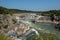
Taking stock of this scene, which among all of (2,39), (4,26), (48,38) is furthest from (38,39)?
(4,26)

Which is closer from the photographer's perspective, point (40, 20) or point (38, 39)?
point (38, 39)

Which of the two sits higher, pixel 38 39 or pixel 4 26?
pixel 38 39

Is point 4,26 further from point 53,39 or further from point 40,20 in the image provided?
point 40,20

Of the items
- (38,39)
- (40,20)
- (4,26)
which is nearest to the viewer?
(38,39)

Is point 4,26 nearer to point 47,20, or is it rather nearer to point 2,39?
point 2,39

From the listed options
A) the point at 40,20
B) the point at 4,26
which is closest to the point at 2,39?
the point at 4,26

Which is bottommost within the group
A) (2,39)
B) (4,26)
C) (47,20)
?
(47,20)

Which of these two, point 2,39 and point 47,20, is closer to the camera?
point 2,39

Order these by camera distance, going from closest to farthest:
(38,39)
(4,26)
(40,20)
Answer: (38,39)
(4,26)
(40,20)

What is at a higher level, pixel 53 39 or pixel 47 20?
pixel 53 39
